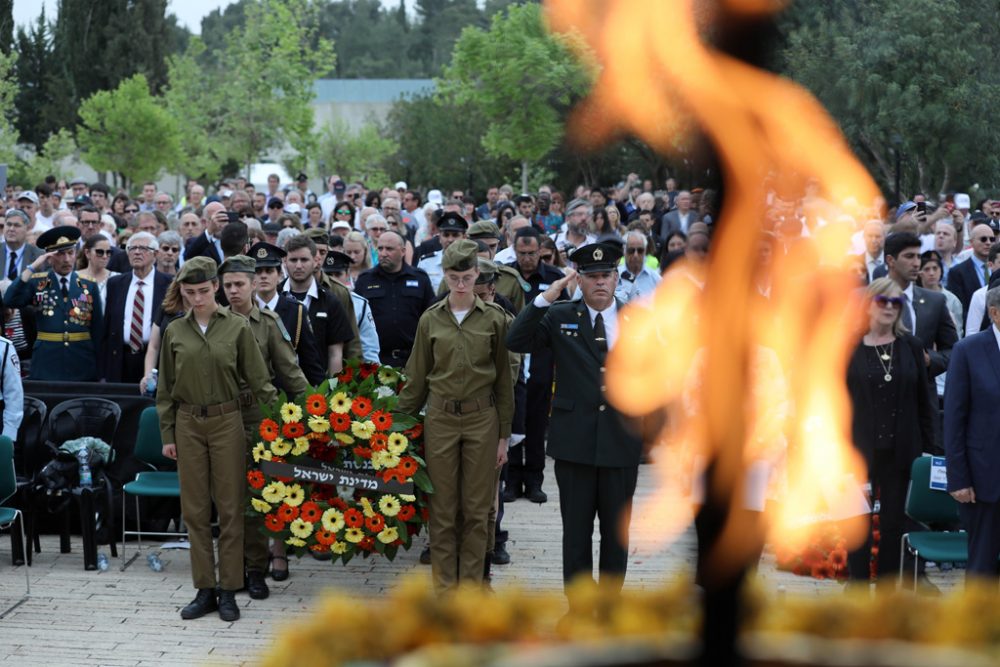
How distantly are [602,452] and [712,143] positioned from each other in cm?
495

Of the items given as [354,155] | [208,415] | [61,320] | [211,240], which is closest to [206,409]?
[208,415]

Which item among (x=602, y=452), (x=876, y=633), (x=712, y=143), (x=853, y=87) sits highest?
(x=853, y=87)

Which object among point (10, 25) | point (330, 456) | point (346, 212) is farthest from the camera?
point (10, 25)

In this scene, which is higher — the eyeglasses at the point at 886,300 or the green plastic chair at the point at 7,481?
the eyeglasses at the point at 886,300

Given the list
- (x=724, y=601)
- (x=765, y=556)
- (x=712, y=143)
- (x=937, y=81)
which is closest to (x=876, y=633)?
(x=724, y=601)

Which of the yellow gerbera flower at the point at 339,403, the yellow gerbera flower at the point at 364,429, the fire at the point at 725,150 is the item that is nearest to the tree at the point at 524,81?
the yellow gerbera flower at the point at 339,403

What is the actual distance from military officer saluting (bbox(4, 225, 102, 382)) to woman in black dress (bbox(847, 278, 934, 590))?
6.04m

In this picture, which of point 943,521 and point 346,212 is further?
point 346,212

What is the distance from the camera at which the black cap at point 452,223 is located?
11.2 metres

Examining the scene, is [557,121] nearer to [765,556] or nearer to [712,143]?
[765,556]

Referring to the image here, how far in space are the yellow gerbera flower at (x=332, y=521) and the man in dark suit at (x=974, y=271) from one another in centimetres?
656

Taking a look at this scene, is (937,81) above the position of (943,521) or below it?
above

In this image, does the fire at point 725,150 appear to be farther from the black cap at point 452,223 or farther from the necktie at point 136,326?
the necktie at point 136,326

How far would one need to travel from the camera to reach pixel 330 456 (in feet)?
26.6
